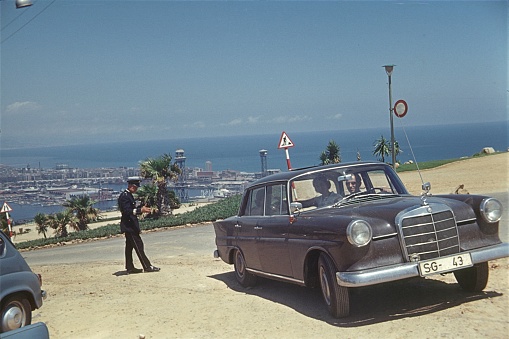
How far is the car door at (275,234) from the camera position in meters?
8.42

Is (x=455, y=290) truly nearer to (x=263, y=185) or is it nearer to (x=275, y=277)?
(x=275, y=277)

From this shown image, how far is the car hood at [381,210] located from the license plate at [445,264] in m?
0.44

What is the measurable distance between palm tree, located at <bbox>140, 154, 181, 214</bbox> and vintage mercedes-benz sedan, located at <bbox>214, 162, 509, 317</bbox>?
29262 mm

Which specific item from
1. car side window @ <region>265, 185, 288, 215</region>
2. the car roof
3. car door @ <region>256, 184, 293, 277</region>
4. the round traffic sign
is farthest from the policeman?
the round traffic sign

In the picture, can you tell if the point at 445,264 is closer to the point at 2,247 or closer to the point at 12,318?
the point at 12,318

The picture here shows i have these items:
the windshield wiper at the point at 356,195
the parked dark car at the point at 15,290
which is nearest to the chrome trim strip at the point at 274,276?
the windshield wiper at the point at 356,195

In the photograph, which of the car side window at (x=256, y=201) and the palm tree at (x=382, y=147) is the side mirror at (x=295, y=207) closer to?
the car side window at (x=256, y=201)

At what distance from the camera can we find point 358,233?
22.3 feet

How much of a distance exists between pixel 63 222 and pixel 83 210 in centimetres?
151

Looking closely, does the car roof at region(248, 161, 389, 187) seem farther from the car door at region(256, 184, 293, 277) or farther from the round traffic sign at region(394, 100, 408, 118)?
the round traffic sign at region(394, 100, 408, 118)

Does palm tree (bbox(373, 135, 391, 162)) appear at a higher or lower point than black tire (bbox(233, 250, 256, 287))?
higher

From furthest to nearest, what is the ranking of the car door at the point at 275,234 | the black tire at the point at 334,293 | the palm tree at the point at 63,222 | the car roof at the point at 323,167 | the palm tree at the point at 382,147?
the palm tree at the point at 382,147 < the palm tree at the point at 63,222 < the car roof at the point at 323,167 < the car door at the point at 275,234 < the black tire at the point at 334,293

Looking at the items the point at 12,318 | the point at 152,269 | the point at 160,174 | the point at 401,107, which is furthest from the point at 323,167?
the point at 160,174

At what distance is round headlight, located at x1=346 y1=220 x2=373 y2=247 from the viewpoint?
676 cm
